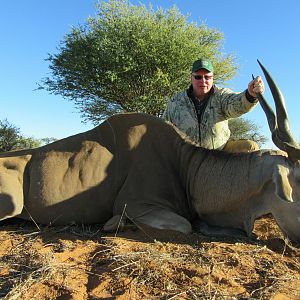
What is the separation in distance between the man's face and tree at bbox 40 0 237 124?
9.96 metres

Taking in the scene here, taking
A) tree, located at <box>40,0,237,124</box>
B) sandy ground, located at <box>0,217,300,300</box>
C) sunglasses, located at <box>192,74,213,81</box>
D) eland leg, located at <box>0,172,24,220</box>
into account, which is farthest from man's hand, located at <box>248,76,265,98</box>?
tree, located at <box>40,0,237,124</box>

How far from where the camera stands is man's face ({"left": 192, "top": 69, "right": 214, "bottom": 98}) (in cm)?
477

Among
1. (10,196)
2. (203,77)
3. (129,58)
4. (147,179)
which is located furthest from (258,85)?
(129,58)

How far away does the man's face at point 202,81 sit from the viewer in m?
4.77

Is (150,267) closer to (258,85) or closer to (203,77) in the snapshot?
(258,85)

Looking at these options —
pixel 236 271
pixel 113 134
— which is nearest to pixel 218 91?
pixel 113 134

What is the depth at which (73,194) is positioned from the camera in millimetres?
3830

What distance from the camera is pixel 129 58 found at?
48.1 ft

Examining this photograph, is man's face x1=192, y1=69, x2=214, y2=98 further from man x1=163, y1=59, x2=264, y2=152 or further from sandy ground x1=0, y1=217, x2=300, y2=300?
sandy ground x1=0, y1=217, x2=300, y2=300

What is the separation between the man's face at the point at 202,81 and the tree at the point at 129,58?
9.96m

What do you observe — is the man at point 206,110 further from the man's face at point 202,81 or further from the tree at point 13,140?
the tree at point 13,140

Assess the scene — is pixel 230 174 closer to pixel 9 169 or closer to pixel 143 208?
pixel 143 208

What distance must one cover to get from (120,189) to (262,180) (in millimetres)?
1197

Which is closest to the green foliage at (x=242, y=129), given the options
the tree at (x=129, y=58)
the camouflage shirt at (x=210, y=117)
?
the tree at (x=129, y=58)
